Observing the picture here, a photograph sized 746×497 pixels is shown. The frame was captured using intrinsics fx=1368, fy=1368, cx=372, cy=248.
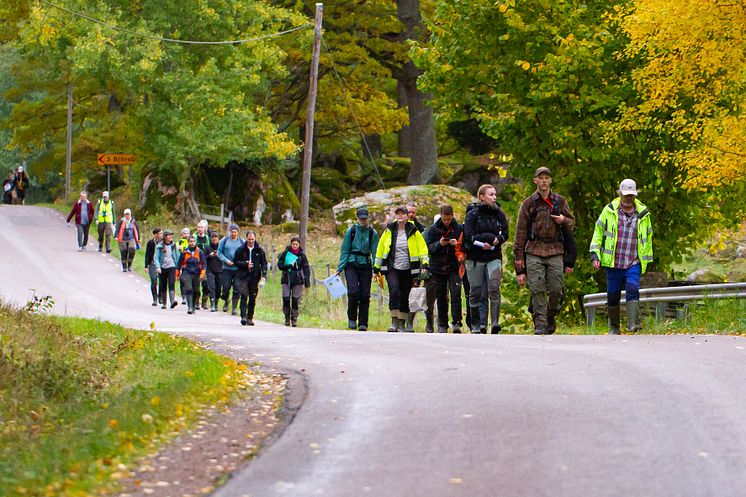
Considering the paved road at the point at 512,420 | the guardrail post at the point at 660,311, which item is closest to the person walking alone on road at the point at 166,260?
the guardrail post at the point at 660,311

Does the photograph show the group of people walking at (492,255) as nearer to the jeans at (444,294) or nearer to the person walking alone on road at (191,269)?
the jeans at (444,294)

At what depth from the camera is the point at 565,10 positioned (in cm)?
2212

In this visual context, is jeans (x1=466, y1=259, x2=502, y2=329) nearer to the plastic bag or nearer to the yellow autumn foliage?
the plastic bag

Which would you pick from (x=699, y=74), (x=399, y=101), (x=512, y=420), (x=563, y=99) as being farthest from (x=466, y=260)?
(x=399, y=101)

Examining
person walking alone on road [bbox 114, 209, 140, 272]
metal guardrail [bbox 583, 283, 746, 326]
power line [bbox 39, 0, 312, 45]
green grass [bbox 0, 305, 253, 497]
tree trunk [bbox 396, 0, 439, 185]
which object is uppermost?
power line [bbox 39, 0, 312, 45]

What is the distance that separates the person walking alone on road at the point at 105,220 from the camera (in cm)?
3762

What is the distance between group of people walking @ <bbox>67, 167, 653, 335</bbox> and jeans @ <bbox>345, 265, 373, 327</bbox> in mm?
14

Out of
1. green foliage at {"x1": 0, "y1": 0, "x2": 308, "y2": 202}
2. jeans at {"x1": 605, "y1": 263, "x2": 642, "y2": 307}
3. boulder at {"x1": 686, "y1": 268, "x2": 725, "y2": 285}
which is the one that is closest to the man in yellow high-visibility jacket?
green foliage at {"x1": 0, "y1": 0, "x2": 308, "y2": 202}

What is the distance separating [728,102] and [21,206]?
37232 mm

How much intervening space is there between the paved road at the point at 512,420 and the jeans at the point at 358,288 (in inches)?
218

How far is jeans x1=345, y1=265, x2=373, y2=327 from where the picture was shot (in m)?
19.7

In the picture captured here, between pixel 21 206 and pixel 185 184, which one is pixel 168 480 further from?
pixel 21 206

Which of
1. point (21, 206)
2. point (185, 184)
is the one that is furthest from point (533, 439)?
point (21, 206)

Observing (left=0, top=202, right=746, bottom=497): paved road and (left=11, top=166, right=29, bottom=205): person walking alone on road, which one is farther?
(left=11, top=166, right=29, bottom=205): person walking alone on road
